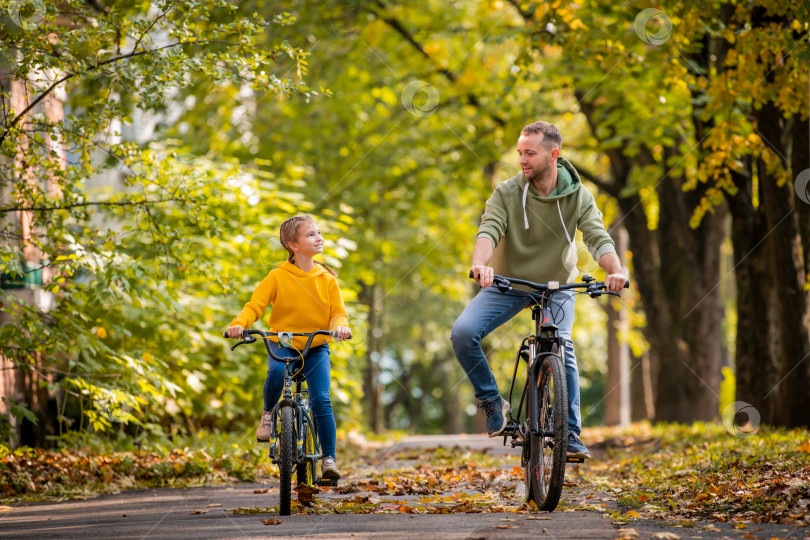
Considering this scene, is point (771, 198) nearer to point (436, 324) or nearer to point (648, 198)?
point (648, 198)

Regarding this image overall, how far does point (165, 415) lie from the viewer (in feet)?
37.6

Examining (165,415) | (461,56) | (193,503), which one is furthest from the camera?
(461,56)

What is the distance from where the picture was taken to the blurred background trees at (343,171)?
307 inches

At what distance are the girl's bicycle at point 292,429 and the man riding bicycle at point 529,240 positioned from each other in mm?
938

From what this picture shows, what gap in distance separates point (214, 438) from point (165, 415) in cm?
117

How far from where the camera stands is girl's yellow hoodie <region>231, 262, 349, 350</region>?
6.27 m

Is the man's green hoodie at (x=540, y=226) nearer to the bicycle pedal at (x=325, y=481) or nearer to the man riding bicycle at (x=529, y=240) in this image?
the man riding bicycle at (x=529, y=240)

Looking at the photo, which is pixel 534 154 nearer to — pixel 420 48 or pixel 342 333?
pixel 342 333

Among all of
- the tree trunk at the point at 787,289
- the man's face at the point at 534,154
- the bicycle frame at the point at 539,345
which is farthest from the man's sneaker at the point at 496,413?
the tree trunk at the point at 787,289

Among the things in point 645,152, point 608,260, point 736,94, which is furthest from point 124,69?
point 645,152

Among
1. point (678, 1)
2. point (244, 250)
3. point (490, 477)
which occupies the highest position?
point (678, 1)

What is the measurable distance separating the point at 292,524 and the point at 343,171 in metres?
14.4
